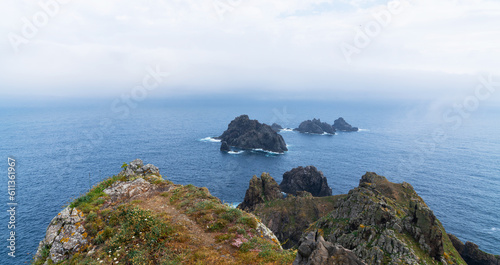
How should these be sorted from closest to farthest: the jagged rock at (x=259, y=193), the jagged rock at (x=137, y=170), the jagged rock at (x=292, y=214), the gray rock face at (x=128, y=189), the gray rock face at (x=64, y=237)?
the gray rock face at (x=64, y=237), the gray rock face at (x=128, y=189), the jagged rock at (x=137, y=170), the jagged rock at (x=292, y=214), the jagged rock at (x=259, y=193)

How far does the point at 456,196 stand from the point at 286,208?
241 feet

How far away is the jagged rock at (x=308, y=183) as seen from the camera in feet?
313

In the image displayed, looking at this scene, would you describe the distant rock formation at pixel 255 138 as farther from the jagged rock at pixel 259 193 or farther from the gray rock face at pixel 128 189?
the gray rock face at pixel 128 189

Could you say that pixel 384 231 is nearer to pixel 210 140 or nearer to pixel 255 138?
pixel 255 138

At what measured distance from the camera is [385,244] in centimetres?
3089

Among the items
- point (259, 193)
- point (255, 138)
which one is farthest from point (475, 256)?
point (255, 138)

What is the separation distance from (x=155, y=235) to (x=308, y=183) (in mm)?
87756

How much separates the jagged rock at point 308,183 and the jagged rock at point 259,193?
59.8ft

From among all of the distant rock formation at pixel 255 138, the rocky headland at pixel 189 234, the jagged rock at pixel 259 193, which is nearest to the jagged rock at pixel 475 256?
the rocky headland at pixel 189 234

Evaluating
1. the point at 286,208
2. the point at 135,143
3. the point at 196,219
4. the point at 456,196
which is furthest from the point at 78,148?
the point at 456,196

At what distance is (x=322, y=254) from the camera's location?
10.6 meters

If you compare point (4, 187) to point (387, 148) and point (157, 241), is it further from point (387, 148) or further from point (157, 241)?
point (387, 148)

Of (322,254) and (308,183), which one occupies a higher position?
(322,254)

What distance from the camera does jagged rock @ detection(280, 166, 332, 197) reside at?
9544 centimetres
